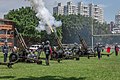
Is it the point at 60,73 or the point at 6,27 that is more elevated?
the point at 6,27

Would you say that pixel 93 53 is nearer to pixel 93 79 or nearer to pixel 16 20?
pixel 93 79

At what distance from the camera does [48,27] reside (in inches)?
1657

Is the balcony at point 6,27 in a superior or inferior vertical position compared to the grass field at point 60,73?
superior

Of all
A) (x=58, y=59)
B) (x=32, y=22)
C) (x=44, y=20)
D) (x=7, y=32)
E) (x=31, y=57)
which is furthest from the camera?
(x=7, y=32)

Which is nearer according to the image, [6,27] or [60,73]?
[60,73]

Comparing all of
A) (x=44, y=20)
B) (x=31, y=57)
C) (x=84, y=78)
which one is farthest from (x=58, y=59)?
(x=84, y=78)

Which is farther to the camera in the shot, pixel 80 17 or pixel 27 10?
pixel 80 17

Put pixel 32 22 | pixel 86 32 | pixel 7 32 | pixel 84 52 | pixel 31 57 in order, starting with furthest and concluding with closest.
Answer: pixel 86 32
pixel 7 32
pixel 32 22
pixel 84 52
pixel 31 57

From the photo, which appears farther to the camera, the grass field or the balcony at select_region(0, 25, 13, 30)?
the balcony at select_region(0, 25, 13, 30)

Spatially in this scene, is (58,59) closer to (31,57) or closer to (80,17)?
(31,57)

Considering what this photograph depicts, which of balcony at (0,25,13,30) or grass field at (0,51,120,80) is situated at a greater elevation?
balcony at (0,25,13,30)

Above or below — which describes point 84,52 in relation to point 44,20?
below

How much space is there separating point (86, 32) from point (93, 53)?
3324 inches

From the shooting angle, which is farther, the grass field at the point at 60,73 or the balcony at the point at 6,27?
the balcony at the point at 6,27
